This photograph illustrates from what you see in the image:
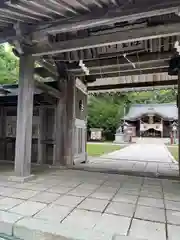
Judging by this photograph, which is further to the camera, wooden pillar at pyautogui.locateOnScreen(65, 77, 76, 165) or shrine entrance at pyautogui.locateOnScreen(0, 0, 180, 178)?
wooden pillar at pyautogui.locateOnScreen(65, 77, 76, 165)

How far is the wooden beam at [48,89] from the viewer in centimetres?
460

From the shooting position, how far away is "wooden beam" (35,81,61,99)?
15.1 feet

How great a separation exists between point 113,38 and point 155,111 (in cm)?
2964

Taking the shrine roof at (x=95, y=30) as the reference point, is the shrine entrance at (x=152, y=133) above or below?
below

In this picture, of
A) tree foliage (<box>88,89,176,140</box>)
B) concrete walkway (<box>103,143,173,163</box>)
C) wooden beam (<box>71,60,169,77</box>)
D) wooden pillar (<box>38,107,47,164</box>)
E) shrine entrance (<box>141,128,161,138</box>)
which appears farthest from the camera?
shrine entrance (<box>141,128,161,138</box>)

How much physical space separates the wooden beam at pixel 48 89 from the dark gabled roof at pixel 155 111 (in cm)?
2651

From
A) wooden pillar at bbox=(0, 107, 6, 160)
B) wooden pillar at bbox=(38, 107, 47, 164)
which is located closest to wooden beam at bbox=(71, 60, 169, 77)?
wooden pillar at bbox=(38, 107, 47, 164)

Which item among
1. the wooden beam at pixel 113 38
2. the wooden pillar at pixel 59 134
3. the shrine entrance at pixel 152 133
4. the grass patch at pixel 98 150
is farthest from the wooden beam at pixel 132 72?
the shrine entrance at pixel 152 133

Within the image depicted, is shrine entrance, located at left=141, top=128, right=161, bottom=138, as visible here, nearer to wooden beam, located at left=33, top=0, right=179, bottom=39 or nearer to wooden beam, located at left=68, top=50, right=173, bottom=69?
wooden beam, located at left=68, top=50, right=173, bottom=69

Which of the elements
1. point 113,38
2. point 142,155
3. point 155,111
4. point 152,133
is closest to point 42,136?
point 113,38

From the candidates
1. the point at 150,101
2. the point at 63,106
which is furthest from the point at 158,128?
the point at 63,106

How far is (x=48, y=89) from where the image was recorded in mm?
4961

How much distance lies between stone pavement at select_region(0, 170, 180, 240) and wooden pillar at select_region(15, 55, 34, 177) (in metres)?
0.35

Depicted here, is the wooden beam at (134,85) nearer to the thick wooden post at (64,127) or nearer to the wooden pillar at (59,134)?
the thick wooden post at (64,127)
